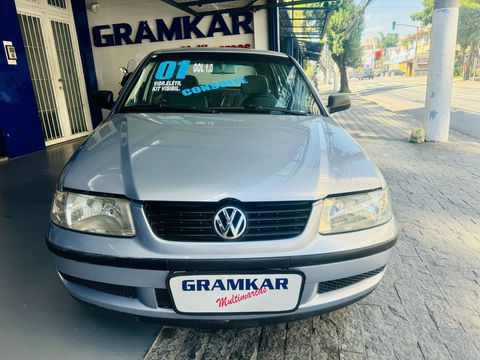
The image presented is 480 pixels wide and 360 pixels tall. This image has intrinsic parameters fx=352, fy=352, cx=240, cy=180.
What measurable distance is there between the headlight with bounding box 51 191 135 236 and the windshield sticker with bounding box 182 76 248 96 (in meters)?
1.27

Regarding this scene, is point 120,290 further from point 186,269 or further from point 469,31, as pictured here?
point 469,31

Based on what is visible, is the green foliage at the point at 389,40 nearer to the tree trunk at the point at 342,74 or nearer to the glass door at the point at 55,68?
the tree trunk at the point at 342,74

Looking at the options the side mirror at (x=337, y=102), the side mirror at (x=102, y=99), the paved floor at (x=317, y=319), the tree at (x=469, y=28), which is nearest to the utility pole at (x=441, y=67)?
the paved floor at (x=317, y=319)

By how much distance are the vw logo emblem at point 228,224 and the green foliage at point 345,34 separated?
2522 cm

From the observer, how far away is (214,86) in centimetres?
258

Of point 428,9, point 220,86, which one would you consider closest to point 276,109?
point 220,86

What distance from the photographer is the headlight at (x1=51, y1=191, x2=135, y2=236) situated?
4.59 feet

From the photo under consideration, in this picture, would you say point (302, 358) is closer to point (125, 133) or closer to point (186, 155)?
point (186, 155)

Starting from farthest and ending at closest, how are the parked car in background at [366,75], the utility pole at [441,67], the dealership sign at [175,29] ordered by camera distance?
the parked car in background at [366,75], the dealership sign at [175,29], the utility pole at [441,67]

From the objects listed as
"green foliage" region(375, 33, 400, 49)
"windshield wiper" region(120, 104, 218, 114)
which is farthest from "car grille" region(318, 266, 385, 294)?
"green foliage" region(375, 33, 400, 49)

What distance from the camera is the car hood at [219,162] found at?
4.52ft

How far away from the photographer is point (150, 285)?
53.1 inches

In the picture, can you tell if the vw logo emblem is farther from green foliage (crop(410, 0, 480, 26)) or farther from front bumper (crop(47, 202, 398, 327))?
green foliage (crop(410, 0, 480, 26))

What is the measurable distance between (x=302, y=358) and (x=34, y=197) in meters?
3.41
